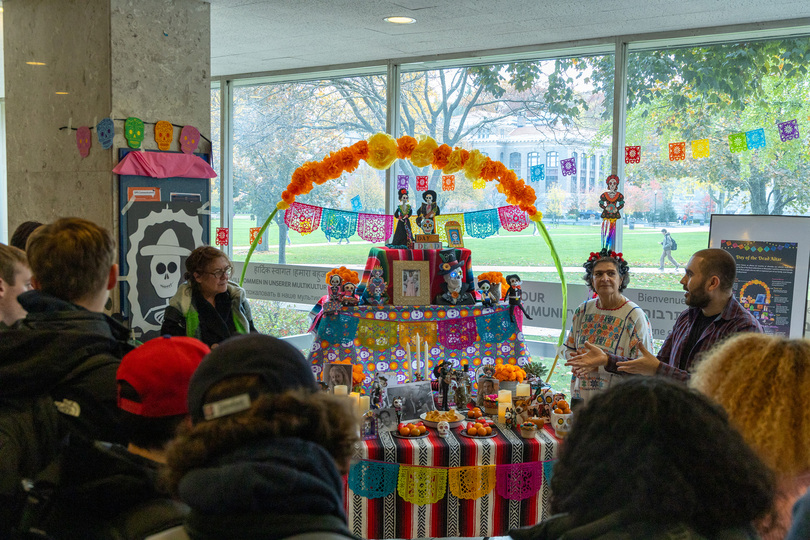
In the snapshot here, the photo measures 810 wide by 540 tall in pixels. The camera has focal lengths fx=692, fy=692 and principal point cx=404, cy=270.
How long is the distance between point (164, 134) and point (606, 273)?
2799 millimetres

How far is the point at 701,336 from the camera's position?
304 cm

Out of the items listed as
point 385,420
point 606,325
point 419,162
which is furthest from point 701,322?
point 419,162

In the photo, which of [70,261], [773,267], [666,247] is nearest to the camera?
[70,261]

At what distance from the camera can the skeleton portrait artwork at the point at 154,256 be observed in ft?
13.8

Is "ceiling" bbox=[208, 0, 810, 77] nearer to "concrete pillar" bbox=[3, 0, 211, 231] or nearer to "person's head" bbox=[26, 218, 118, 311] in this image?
"concrete pillar" bbox=[3, 0, 211, 231]

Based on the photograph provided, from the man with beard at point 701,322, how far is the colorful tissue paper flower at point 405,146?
2102mm

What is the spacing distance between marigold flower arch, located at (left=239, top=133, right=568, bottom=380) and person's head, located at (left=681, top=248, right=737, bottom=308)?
1.85 m

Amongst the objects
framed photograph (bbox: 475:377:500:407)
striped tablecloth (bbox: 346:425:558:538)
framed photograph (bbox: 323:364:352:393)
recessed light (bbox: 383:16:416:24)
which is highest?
recessed light (bbox: 383:16:416:24)

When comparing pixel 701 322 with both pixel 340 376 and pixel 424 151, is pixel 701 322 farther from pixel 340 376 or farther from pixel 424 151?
pixel 424 151

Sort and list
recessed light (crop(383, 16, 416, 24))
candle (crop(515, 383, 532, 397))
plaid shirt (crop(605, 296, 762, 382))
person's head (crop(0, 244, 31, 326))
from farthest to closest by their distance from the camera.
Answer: recessed light (crop(383, 16, 416, 24)) < candle (crop(515, 383, 532, 397)) < plaid shirt (crop(605, 296, 762, 382)) < person's head (crop(0, 244, 31, 326))

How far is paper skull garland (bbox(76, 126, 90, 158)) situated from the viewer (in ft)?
13.5

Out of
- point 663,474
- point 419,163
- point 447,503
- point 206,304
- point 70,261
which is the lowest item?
point 447,503

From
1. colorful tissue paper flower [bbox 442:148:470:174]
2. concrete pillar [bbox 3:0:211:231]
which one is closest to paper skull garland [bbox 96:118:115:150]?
concrete pillar [bbox 3:0:211:231]

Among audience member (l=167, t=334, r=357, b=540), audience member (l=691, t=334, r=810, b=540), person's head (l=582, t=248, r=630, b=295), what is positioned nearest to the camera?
audience member (l=167, t=334, r=357, b=540)
